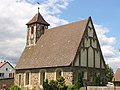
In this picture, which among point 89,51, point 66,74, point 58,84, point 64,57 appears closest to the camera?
point 58,84

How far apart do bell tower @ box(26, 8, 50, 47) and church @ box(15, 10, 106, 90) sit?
4.18 ft

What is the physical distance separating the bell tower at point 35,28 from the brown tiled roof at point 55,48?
4.20 feet

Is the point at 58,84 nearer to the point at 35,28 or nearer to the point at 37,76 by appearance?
the point at 37,76

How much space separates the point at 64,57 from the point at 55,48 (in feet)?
13.9

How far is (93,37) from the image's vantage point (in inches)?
1652

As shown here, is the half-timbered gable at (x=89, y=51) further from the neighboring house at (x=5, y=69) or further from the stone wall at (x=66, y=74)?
the neighboring house at (x=5, y=69)

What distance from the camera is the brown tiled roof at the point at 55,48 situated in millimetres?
39500

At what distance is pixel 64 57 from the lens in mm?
39344

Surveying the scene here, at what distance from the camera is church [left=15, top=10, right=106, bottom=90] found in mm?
38781

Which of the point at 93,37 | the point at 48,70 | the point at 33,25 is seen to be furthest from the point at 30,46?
the point at 93,37

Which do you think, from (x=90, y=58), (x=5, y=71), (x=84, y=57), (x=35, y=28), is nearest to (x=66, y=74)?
(x=84, y=57)

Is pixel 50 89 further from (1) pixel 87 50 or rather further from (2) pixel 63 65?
(1) pixel 87 50

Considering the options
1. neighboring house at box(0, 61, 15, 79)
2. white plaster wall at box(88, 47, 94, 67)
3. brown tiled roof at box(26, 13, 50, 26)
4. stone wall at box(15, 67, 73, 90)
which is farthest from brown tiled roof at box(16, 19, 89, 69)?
neighboring house at box(0, 61, 15, 79)

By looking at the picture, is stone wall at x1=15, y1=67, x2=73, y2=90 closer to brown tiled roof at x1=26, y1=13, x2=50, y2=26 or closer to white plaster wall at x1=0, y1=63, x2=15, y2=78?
brown tiled roof at x1=26, y1=13, x2=50, y2=26
